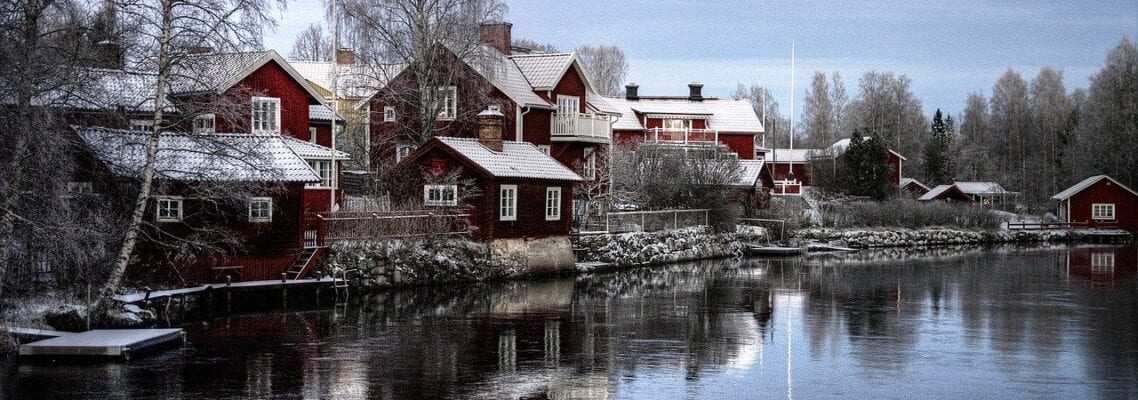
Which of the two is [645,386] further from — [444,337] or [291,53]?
[291,53]

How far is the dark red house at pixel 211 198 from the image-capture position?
908 inches

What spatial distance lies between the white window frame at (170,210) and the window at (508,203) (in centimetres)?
1018

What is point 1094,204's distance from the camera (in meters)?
67.7

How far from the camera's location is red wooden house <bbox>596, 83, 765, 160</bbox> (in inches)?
2457

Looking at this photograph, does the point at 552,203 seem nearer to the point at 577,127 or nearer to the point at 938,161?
the point at 577,127

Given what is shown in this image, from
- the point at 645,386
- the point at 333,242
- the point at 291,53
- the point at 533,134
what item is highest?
the point at 291,53

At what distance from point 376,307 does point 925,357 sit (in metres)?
12.8

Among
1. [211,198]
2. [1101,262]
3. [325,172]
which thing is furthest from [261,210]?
[1101,262]

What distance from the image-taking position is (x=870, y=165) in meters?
63.9

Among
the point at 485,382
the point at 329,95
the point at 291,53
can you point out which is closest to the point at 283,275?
the point at 485,382

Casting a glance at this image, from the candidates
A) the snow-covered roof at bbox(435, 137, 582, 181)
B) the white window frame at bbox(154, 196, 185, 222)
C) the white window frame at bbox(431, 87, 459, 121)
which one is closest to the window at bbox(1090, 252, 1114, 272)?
the snow-covered roof at bbox(435, 137, 582, 181)

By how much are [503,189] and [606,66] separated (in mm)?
59186

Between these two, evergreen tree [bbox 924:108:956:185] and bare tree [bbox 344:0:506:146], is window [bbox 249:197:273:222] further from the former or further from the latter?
evergreen tree [bbox 924:108:956:185]

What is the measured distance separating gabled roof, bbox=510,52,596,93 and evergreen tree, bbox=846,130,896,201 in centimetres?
2395
